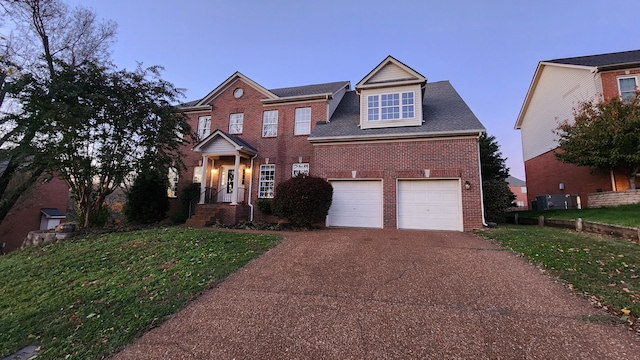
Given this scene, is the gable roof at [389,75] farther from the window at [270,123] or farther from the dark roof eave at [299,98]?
the window at [270,123]

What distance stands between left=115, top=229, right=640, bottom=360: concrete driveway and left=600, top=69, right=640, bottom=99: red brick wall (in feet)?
46.0

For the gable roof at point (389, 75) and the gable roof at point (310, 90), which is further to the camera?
the gable roof at point (310, 90)

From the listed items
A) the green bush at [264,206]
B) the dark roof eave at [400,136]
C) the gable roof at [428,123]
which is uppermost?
the gable roof at [428,123]

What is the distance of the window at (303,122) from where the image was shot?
14047 mm

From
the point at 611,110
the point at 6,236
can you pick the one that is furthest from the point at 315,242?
the point at 6,236

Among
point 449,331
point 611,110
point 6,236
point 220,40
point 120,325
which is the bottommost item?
point 6,236

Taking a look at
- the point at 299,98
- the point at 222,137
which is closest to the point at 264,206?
the point at 222,137

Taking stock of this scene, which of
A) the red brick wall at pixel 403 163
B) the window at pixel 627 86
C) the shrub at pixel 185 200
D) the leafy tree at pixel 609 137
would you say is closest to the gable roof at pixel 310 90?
the red brick wall at pixel 403 163

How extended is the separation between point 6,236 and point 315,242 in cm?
2433

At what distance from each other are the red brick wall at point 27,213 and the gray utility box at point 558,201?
107ft

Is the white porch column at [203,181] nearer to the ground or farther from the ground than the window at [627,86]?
nearer to the ground

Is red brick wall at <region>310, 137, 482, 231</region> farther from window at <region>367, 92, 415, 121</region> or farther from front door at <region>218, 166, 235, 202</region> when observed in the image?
front door at <region>218, 166, 235, 202</region>

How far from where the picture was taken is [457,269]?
5309 millimetres

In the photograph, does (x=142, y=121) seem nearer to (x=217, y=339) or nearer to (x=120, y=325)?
(x=120, y=325)
